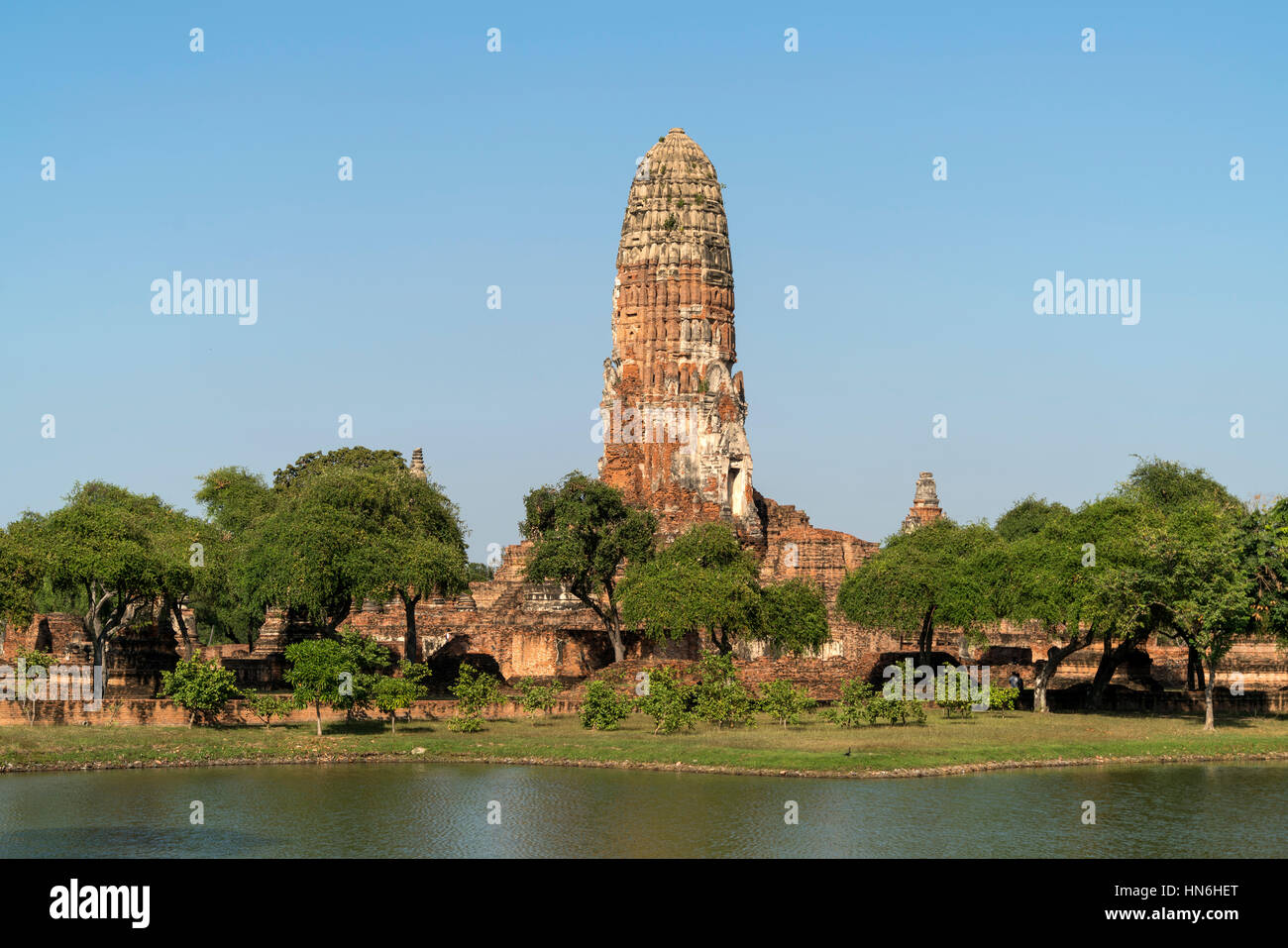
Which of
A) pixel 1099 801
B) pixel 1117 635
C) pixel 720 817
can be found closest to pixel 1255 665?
pixel 1117 635

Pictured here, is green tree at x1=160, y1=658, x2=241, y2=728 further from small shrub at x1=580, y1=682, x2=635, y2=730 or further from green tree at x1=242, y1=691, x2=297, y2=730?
small shrub at x1=580, y1=682, x2=635, y2=730

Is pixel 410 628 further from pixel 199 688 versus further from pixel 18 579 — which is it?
pixel 18 579

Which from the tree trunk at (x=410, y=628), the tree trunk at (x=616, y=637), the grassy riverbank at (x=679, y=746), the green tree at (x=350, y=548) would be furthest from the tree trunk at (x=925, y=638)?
the tree trunk at (x=410, y=628)

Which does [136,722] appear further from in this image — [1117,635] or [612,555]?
[1117,635]

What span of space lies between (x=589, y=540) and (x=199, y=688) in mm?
21153

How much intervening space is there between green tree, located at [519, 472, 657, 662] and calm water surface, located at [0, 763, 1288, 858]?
2011 cm

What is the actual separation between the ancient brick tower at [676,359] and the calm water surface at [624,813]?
45.5 meters

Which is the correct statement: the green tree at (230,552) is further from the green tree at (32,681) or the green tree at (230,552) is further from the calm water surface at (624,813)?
the calm water surface at (624,813)

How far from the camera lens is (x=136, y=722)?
47.8 meters

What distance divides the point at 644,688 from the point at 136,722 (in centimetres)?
1793

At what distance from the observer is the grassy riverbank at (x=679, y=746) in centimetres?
4334

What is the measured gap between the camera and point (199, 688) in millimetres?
47719

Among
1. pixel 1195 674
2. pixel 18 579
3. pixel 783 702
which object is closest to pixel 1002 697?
pixel 783 702

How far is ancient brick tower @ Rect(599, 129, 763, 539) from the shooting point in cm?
8812
